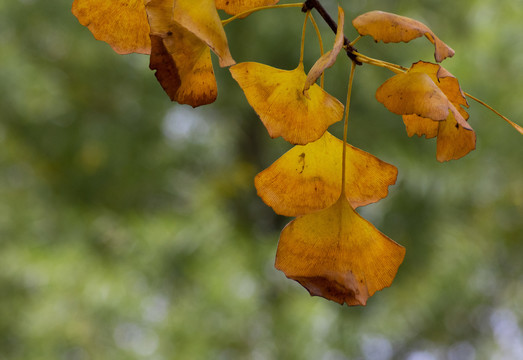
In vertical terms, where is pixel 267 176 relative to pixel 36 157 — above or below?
above

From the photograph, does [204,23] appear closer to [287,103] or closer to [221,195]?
[287,103]

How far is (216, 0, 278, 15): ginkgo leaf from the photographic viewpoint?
9.1 inches

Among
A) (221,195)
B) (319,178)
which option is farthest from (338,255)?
(221,195)

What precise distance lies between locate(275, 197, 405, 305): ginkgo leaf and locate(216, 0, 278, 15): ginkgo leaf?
8cm

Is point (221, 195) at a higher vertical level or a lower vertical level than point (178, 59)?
lower

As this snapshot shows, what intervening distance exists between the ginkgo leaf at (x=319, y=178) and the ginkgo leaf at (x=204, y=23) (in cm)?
5

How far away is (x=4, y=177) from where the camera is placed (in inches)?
81.3

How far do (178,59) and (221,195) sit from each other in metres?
1.62

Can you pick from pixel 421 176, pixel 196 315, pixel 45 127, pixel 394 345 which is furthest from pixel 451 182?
pixel 45 127

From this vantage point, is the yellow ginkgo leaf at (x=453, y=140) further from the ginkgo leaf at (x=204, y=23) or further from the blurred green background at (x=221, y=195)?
the blurred green background at (x=221, y=195)

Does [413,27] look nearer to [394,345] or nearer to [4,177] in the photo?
[394,345]

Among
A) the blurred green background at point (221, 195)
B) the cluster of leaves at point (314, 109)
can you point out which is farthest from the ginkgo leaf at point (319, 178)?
the blurred green background at point (221, 195)

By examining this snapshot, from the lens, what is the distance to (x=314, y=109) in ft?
0.69

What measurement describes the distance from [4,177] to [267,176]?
2019 mm
